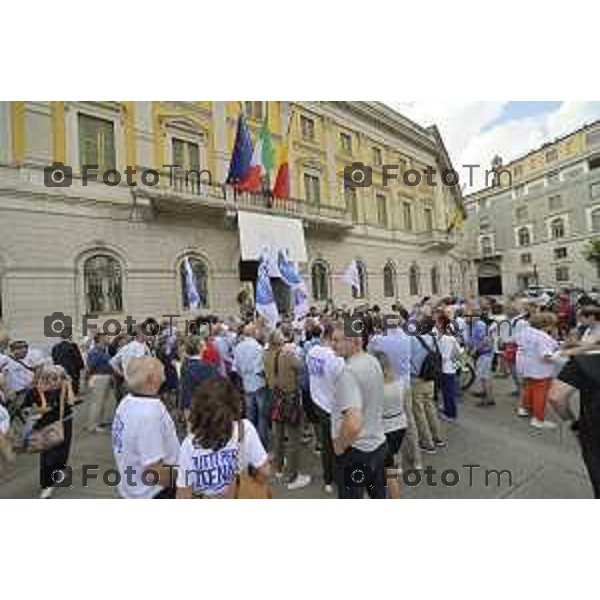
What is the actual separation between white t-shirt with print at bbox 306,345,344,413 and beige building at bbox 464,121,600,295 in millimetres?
4775

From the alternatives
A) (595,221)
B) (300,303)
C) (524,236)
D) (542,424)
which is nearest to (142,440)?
(542,424)

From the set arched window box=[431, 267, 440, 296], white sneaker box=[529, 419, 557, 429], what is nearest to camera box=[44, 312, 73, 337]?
white sneaker box=[529, 419, 557, 429]

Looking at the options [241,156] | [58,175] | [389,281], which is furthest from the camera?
[389,281]

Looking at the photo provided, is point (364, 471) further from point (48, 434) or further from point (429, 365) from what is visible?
point (48, 434)

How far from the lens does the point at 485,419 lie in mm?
6133

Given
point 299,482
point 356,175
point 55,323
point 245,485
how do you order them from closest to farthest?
point 245,485 → point 299,482 → point 55,323 → point 356,175

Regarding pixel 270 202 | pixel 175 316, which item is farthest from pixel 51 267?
pixel 270 202

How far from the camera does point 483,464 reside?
4.65 m

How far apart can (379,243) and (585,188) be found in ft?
38.5

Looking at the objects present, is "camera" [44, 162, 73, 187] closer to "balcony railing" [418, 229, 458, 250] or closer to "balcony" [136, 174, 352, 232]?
"balcony" [136, 174, 352, 232]

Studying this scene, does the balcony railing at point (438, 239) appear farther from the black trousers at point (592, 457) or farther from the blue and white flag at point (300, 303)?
the black trousers at point (592, 457)

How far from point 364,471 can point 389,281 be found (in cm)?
1706

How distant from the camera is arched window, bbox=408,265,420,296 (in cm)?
2086

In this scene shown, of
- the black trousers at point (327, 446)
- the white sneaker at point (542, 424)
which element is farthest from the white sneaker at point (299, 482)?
the white sneaker at point (542, 424)
